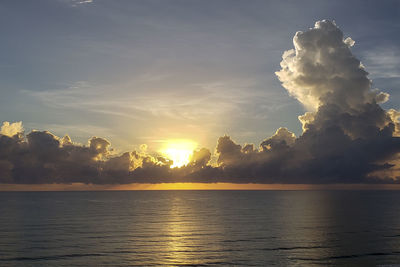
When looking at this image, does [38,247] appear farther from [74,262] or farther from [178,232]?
[178,232]

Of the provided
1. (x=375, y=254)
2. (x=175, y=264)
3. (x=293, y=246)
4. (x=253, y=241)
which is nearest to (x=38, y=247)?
(x=175, y=264)

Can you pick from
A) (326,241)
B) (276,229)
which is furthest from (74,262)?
(276,229)

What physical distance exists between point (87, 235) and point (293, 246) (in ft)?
159

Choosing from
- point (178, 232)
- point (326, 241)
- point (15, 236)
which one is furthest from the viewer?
point (178, 232)

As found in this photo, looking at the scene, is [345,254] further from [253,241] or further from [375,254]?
[253,241]

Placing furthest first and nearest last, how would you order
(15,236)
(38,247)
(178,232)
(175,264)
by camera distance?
1. (178,232)
2. (15,236)
3. (38,247)
4. (175,264)

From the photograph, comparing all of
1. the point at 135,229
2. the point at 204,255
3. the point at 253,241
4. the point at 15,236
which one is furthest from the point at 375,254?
the point at 15,236

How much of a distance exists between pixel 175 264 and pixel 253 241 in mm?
27962

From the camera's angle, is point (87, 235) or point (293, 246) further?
point (87, 235)

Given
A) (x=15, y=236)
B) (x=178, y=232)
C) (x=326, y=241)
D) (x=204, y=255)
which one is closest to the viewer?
(x=204, y=255)

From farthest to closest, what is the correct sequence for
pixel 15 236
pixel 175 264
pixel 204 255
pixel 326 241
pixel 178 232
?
pixel 178 232 < pixel 15 236 < pixel 326 241 < pixel 204 255 < pixel 175 264

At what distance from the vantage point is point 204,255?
74312mm

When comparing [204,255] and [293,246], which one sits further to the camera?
[293,246]

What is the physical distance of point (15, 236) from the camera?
9731 centimetres
